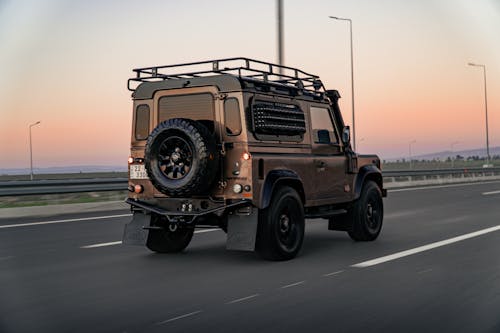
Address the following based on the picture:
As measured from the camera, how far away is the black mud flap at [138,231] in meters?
9.13

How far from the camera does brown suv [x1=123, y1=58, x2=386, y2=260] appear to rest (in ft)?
27.7

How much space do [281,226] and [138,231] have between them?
6.17 ft

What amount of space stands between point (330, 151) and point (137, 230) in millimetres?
3023

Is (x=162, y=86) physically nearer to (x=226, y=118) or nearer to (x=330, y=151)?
(x=226, y=118)

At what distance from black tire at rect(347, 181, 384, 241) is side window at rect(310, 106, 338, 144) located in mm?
1090

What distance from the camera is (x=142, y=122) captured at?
9.46 meters

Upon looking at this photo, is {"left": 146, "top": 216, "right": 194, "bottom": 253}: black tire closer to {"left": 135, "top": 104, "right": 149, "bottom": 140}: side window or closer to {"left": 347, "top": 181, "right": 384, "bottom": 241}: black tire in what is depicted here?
{"left": 135, "top": 104, "right": 149, "bottom": 140}: side window

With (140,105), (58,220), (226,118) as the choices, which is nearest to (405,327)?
(226,118)

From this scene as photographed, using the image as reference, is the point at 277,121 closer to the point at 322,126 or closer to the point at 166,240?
the point at 322,126

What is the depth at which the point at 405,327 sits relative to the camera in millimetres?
5258

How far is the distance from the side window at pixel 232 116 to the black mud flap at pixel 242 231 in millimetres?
1005

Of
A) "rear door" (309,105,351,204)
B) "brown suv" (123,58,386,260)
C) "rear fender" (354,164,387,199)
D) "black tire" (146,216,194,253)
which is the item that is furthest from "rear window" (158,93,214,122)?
"rear fender" (354,164,387,199)

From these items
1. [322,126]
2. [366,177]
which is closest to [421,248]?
[366,177]

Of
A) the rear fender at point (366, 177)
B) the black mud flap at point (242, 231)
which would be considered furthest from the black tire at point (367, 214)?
the black mud flap at point (242, 231)
